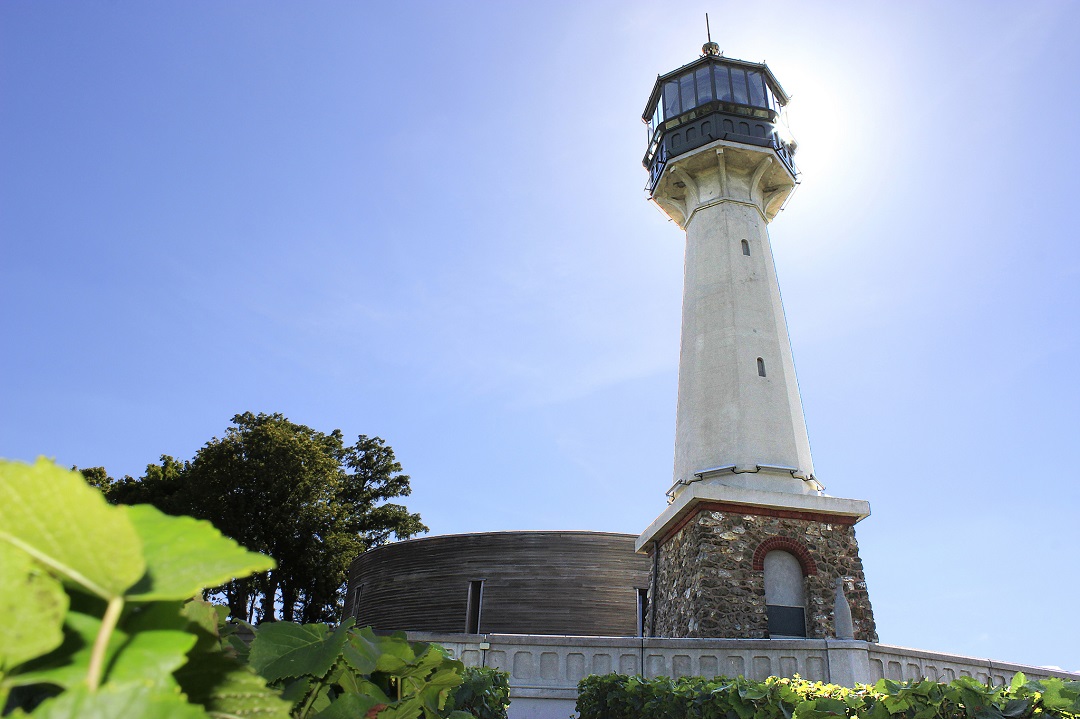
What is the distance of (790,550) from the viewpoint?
49.9 ft

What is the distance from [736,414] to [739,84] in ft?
33.3

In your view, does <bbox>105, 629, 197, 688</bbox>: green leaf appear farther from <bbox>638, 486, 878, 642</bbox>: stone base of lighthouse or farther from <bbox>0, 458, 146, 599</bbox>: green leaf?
<bbox>638, 486, 878, 642</bbox>: stone base of lighthouse

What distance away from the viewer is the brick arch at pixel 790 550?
15.0 meters

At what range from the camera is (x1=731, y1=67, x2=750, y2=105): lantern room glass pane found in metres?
21.3

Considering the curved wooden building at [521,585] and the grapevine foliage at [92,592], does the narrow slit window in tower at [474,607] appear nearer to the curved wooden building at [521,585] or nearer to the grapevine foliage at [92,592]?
the curved wooden building at [521,585]

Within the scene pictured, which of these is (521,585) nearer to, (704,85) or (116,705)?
(704,85)

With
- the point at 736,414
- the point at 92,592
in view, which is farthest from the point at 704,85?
the point at 92,592

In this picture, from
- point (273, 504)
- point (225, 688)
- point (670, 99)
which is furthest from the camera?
point (273, 504)

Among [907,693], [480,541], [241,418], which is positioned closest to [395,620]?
[480,541]

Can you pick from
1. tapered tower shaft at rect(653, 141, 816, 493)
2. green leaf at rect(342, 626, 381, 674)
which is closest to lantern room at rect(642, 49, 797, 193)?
tapered tower shaft at rect(653, 141, 816, 493)

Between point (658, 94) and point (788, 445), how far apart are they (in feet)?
38.2

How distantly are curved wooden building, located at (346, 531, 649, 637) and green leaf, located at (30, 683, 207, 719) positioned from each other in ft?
72.9

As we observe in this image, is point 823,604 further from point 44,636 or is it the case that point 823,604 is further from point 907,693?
point 44,636

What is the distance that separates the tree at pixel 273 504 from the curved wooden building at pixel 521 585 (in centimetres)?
788
